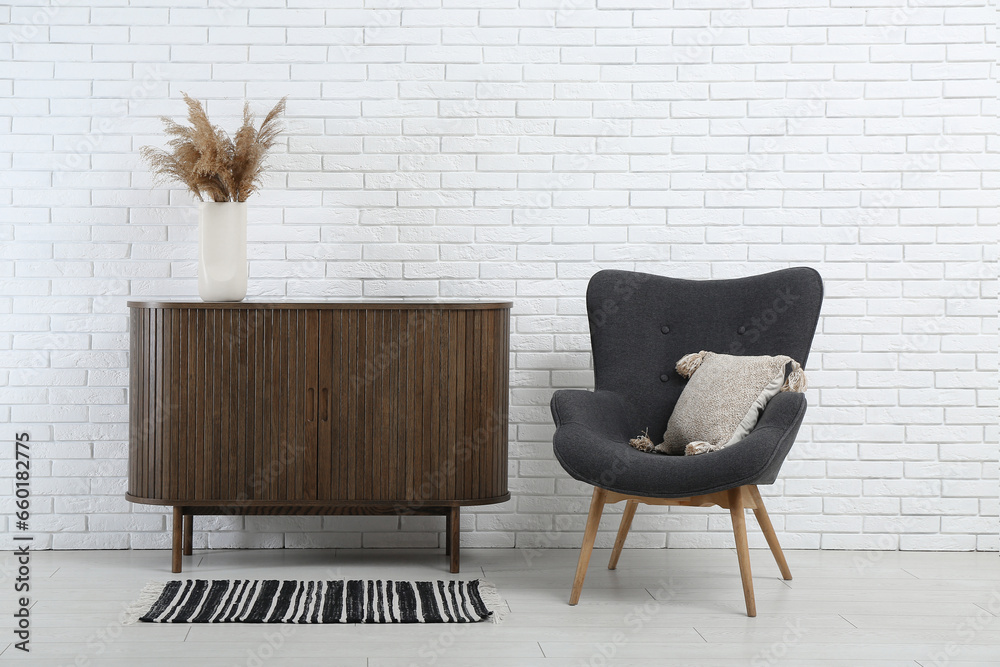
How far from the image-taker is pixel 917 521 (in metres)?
3.16

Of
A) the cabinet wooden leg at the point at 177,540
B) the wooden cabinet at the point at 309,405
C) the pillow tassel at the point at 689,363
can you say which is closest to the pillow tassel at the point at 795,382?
the pillow tassel at the point at 689,363

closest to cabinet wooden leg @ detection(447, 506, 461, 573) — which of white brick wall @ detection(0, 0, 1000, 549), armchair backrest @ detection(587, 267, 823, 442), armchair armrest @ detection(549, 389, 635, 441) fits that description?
white brick wall @ detection(0, 0, 1000, 549)

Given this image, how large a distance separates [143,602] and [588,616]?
1272 mm

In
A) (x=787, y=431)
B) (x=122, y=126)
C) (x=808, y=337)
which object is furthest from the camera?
(x=122, y=126)

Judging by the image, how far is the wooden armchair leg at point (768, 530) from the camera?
2605 millimetres

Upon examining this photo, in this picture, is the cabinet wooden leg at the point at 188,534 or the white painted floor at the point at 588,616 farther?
the cabinet wooden leg at the point at 188,534

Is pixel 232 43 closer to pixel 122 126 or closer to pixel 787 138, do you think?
pixel 122 126

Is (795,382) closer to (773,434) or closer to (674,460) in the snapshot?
(773,434)

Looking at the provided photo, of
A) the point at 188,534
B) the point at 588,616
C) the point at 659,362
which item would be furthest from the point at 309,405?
the point at 659,362

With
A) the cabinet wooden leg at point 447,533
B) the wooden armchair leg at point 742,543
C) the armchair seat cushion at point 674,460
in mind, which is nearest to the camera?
the armchair seat cushion at point 674,460

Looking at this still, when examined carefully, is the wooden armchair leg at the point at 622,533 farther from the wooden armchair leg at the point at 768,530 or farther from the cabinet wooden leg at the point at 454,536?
the cabinet wooden leg at the point at 454,536

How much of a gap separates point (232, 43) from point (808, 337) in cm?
227

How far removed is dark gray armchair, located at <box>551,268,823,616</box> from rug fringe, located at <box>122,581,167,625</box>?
121 cm

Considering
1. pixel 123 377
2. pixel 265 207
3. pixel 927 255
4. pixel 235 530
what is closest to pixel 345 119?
pixel 265 207
